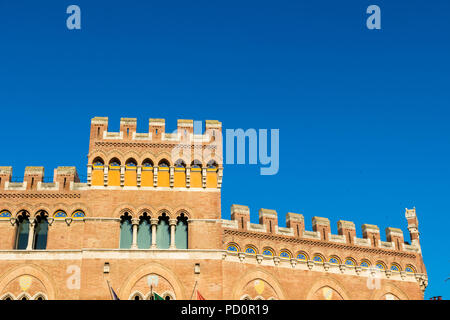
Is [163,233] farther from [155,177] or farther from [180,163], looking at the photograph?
[180,163]

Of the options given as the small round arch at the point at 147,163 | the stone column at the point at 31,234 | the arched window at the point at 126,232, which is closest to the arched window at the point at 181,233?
the arched window at the point at 126,232

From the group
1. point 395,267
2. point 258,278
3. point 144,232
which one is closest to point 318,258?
point 258,278

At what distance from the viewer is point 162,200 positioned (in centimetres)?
3616

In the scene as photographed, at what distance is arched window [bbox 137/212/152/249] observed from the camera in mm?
35281

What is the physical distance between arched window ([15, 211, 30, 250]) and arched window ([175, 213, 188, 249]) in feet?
26.9

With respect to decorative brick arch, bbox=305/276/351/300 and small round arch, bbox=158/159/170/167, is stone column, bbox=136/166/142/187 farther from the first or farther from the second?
decorative brick arch, bbox=305/276/351/300

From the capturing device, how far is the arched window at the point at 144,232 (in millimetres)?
35281

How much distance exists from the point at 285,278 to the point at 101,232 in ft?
36.3

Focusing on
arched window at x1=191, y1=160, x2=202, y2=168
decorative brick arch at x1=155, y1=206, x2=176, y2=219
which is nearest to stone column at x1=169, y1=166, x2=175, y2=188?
arched window at x1=191, y1=160, x2=202, y2=168

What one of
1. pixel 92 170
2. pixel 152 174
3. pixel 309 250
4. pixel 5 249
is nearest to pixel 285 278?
pixel 309 250

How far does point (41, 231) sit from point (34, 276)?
2.75m

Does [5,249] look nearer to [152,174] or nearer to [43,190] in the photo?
[43,190]

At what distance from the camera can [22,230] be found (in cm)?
3512

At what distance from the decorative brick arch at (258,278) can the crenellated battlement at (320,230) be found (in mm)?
2467
